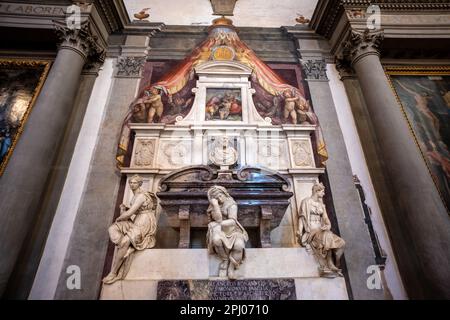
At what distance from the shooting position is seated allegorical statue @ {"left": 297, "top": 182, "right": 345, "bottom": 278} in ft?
13.1

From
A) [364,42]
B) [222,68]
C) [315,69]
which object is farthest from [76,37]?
[364,42]

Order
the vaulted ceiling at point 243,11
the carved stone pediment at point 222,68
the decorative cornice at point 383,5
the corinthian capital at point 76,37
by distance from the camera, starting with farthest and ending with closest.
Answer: the vaulted ceiling at point 243,11
the carved stone pediment at point 222,68
the decorative cornice at point 383,5
the corinthian capital at point 76,37

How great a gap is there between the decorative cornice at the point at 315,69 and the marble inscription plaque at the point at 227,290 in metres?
4.60

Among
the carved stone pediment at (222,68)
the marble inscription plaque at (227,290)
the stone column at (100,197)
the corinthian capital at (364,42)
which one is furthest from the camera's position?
the carved stone pediment at (222,68)

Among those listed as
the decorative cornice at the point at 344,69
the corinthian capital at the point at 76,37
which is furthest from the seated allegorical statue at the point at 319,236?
the corinthian capital at the point at 76,37

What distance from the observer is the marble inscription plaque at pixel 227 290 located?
3771mm

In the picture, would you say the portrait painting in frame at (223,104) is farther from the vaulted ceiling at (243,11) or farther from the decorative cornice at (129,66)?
the vaulted ceiling at (243,11)

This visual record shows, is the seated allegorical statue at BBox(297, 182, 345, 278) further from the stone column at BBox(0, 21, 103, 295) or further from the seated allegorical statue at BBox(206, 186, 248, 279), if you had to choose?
the stone column at BBox(0, 21, 103, 295)

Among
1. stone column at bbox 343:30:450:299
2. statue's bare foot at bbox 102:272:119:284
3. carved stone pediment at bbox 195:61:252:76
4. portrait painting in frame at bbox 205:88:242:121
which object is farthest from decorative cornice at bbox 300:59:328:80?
statue's bare foot at bbox 102:272:119:284

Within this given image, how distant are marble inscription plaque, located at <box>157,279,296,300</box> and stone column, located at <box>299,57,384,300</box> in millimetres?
1227

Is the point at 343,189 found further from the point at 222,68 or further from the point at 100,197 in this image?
the point at 100,197

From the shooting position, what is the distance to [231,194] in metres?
4.35

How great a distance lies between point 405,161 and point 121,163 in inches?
198
